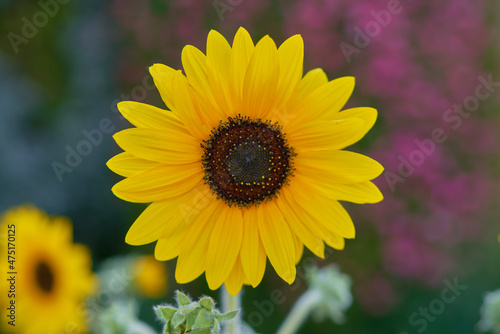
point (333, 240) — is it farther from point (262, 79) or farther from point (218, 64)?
point (218, 64)

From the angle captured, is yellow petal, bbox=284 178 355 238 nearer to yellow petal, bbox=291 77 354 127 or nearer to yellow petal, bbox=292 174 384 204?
yellow petal, bbox=292 174 384 204

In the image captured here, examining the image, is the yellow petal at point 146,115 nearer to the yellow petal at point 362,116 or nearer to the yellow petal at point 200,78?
the yellow petal at point 200,78

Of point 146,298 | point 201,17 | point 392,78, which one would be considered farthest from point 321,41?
point 146,298

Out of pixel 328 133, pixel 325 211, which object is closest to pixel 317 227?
pixel 325 211

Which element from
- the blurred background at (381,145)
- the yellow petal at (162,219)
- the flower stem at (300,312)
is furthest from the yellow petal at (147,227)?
the blurred background at (381,145)

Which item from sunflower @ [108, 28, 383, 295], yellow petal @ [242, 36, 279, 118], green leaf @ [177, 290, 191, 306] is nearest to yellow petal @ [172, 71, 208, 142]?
sunflower @ [108, 28, 383, 295]
